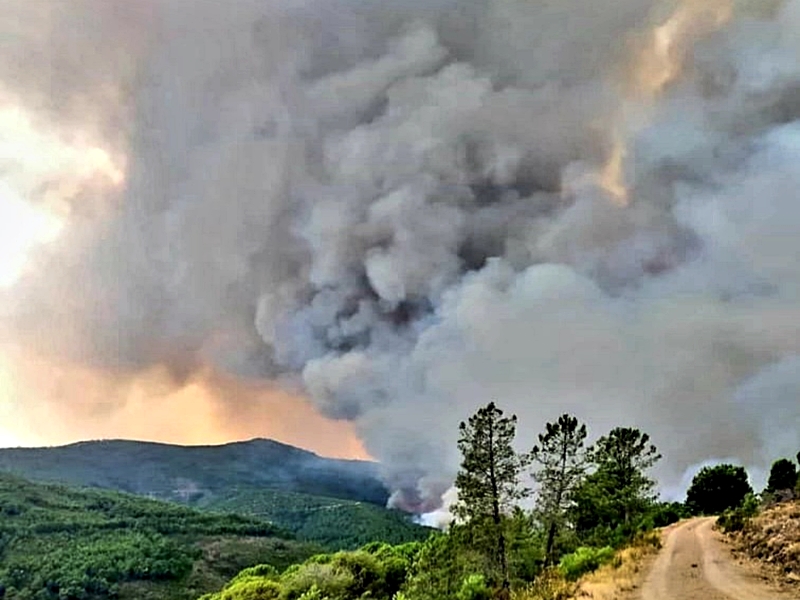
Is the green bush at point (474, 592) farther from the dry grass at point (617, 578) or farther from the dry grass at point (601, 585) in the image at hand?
the dry grass at point (617, 578)

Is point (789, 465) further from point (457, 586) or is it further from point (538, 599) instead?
point (538, 599)

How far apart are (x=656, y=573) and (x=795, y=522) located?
8.07 m

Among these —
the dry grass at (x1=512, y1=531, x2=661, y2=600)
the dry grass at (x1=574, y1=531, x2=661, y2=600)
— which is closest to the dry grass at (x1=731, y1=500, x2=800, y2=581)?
the dry grass at (x1=574, y1=531, x2=661, y2=600)

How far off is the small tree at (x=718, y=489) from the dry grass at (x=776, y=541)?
5630cm

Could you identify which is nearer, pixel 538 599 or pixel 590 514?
pixel 538 599

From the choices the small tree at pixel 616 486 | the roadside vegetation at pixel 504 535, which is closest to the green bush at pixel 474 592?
the roadside vegetation at pixel 504 535

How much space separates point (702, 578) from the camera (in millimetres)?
24844

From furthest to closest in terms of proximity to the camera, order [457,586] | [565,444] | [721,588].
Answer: [565,444]
[457,586]
[721,588]

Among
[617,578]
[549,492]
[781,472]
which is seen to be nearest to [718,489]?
[781,472]

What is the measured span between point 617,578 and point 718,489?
2910 inches

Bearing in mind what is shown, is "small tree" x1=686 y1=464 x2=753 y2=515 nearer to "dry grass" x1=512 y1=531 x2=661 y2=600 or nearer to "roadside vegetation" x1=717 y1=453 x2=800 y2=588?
"roadside vegetation" x1=717 y1=453 x2=800 y2=588

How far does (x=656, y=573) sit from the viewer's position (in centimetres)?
2758

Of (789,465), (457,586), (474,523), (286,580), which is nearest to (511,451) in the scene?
(474,523)

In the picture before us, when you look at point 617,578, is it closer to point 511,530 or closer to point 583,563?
point 583,563
